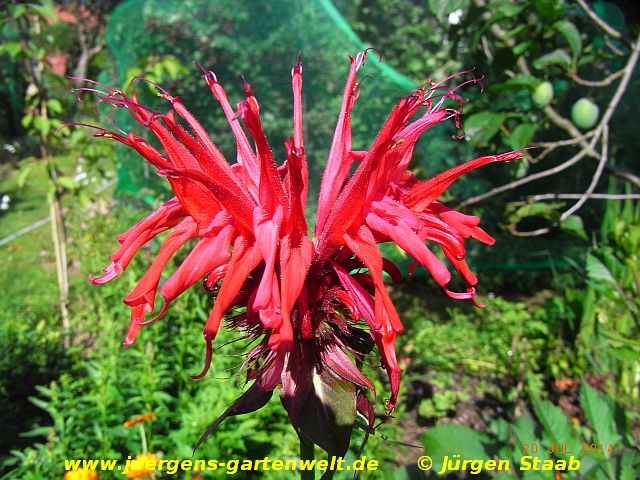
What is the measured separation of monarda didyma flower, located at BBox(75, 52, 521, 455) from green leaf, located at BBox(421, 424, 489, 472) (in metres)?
0.44

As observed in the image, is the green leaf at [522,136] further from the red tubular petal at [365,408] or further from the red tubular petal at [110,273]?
the red tubular petal at [110,273]

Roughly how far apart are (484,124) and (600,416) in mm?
1087

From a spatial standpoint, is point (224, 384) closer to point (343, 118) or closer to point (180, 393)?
point (180, 393)

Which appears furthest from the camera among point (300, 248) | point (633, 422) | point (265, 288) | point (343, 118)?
point (633, 422)

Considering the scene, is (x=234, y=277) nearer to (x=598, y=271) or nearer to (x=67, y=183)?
(x=598, y=271)

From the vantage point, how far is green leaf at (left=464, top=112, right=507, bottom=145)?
6.11ft

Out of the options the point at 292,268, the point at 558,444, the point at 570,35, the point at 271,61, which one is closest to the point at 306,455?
the point at 292,268

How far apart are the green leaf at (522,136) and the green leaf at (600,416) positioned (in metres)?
0.85

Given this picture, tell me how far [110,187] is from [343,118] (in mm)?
5769

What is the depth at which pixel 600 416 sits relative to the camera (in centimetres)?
122

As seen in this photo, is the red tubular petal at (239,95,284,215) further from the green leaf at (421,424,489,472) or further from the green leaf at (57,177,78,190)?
the green leaf at (57,177,78,190)

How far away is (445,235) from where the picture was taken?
83cm

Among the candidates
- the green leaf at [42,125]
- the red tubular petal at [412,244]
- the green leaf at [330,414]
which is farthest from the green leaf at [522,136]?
the green leaf at [42,125]

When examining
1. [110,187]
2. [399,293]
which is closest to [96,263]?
[399,293]
